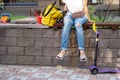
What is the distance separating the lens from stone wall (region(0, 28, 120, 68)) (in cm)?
768

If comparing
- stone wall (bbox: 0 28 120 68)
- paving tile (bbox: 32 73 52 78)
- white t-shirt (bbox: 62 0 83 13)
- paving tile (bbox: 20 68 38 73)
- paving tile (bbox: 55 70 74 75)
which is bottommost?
paving tile (bbox: 32 73 52 78)

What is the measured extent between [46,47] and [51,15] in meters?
0.71

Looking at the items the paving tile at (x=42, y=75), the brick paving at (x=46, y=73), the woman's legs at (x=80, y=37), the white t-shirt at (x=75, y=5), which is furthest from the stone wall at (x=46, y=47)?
the paving tile at (x=42, y=75)

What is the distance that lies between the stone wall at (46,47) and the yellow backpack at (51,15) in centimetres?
17

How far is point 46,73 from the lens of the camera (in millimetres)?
7426

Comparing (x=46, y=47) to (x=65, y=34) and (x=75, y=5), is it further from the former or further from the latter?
(x=75, y=5)

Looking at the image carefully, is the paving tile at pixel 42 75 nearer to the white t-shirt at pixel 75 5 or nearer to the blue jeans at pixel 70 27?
the blue jeans at pixel 70 27

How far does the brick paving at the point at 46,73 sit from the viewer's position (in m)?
7.04

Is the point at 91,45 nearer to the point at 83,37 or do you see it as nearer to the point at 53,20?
the point at 83,37

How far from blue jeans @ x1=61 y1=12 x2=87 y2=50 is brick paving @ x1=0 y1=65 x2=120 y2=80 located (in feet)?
1.66

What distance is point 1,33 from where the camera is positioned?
8.13m

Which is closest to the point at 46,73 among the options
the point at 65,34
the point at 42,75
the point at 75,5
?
the point at 42,75

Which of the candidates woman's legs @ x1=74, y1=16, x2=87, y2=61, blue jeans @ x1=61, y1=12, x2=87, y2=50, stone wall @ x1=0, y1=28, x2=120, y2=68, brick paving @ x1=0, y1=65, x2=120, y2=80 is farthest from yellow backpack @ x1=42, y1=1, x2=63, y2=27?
brick paving @ x1=0, y1=65, x2=120, y2=80

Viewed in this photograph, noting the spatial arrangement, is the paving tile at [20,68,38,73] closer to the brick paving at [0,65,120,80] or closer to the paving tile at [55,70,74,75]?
the brick paving at [0,65,120,80]
